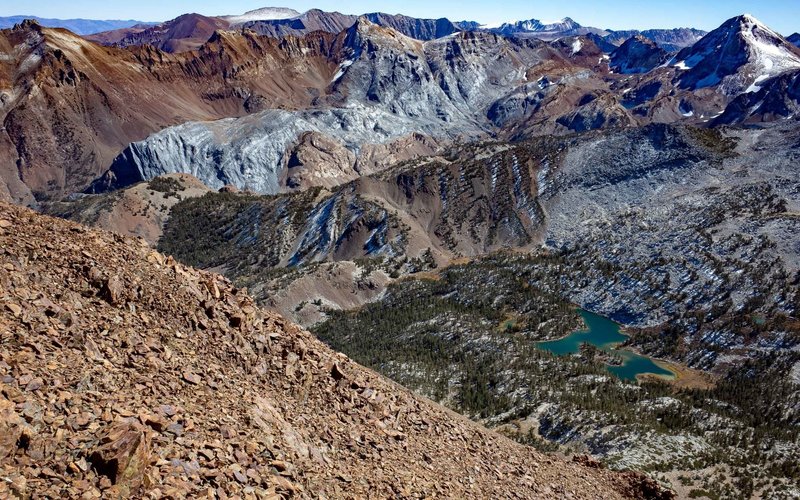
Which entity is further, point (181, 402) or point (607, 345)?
point (607, 345)

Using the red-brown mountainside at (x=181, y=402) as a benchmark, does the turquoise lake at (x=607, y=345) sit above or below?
below

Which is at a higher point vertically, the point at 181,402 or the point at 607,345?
the point at 181,402

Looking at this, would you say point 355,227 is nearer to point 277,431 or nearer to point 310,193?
point 310,193

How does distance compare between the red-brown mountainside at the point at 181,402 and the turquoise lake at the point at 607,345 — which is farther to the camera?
the turquoise lake at the point at 607,345

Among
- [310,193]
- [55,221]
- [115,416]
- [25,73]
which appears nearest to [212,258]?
[310,193]
